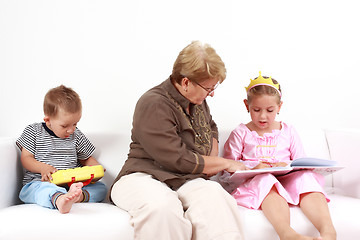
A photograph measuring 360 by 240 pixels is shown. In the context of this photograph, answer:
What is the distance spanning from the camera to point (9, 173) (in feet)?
6.61

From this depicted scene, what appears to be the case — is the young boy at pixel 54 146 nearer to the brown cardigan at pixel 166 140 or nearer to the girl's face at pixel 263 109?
the brown cardigan at pixel 166 140

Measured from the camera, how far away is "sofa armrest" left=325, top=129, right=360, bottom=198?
2.31 m

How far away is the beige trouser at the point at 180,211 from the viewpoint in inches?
63.1

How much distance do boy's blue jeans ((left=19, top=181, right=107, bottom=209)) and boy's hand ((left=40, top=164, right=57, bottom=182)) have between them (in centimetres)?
3

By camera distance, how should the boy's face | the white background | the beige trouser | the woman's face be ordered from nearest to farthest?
the beige trouser, the woman's face, the boy's face, the white background

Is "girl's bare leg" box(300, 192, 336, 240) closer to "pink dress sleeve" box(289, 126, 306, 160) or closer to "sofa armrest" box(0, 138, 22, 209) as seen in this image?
"pink dress sleeve" box(289, 126, 306, 160)

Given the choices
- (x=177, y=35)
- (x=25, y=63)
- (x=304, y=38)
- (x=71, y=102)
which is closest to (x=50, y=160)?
(x=71, y=102)

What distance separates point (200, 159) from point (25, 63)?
3.88 feet

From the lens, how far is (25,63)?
8.14 feet

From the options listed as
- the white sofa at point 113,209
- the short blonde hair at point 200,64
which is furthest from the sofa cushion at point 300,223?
the short blonde hair at point 200,64

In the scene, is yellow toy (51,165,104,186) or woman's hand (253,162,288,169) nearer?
yellow toy (51,165,104,186)

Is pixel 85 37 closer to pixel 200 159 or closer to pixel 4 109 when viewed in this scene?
pixel 4 109

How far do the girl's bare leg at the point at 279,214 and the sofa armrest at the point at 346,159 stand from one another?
53cm

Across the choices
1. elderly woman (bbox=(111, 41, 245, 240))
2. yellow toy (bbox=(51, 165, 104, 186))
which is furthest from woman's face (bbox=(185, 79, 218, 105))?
yellow toy (bbox=(51, 165, 104, 186))
